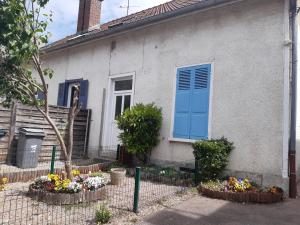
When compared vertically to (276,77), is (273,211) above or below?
below

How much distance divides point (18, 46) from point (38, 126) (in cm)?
488

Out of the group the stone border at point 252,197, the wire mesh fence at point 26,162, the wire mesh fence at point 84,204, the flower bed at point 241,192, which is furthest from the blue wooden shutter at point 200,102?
the wire mesh fence at point 26,162

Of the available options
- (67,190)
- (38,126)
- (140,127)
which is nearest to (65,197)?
(67,190)

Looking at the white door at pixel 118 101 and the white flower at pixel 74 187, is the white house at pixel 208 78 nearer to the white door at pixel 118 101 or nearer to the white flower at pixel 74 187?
the white door at pixel 118 101

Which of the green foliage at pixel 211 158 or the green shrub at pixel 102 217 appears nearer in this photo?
the green shrub at pixel 102 217

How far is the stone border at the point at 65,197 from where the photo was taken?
4965 mm

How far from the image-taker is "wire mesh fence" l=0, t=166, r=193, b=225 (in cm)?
430

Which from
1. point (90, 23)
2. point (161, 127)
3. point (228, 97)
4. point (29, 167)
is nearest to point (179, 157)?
point (161, 127)

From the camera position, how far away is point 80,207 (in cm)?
→ 486

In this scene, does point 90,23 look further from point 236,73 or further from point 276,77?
point 276,77

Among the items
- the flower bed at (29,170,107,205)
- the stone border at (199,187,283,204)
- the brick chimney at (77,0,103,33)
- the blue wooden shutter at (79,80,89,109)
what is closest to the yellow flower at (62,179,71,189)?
the flower bed at (29,170,107,205)

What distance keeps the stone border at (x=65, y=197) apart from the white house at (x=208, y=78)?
317 centimetres

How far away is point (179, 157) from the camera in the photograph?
7.84 meters

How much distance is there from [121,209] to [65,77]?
8.45 meters
